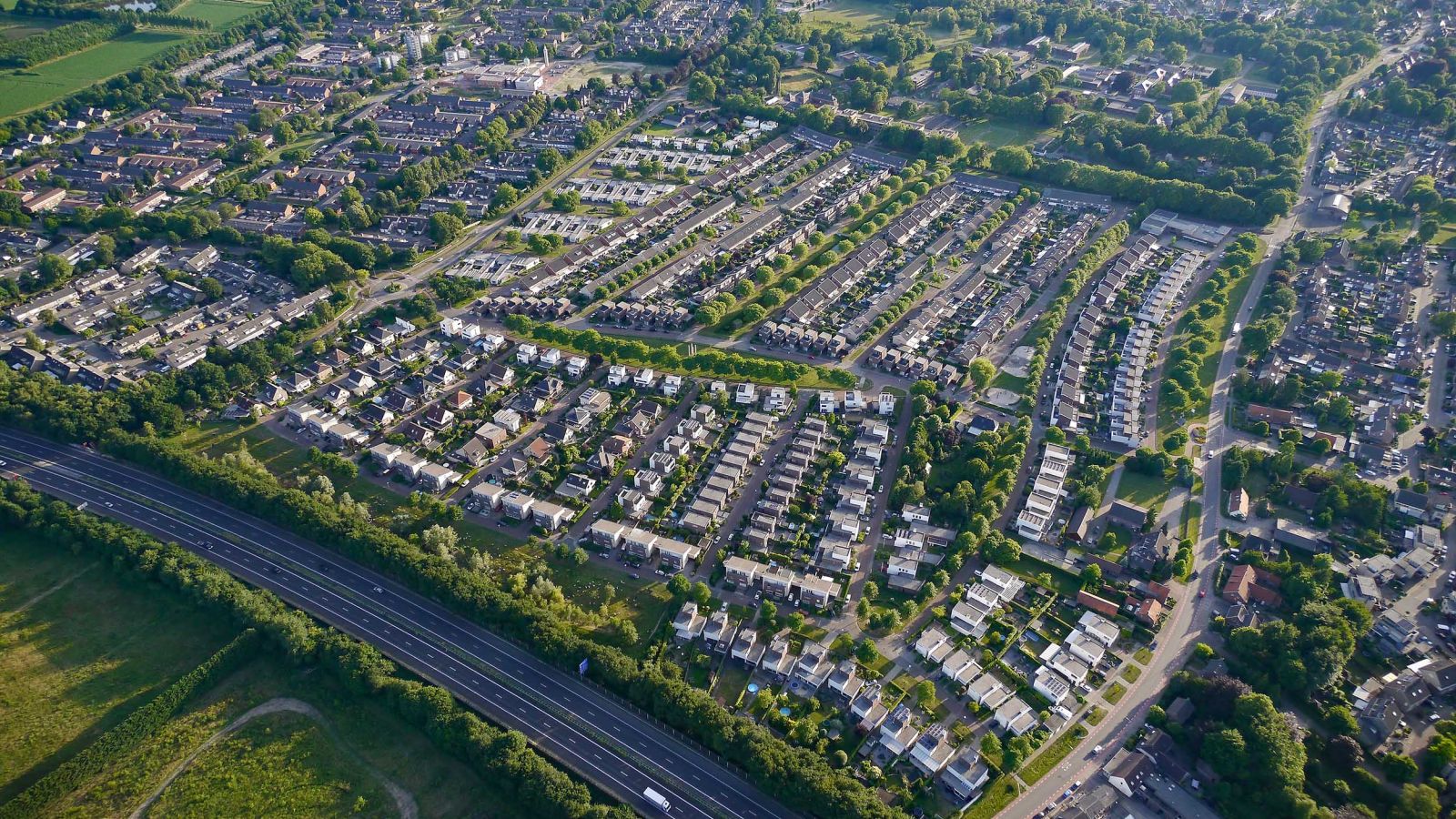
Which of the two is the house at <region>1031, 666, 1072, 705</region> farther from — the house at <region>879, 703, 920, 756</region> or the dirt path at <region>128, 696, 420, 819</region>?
the dirt path at <region>128, 696, 420, 819</region>

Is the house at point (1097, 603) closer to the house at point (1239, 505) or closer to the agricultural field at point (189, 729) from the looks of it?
the house at point (1239, 505)

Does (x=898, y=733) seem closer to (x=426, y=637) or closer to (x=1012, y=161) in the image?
(x=426, y=637)

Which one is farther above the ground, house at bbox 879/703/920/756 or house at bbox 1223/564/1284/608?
house at bbox 1223/564/1284/608

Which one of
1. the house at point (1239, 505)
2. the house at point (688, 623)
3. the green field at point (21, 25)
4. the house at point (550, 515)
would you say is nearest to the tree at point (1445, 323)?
the house at point (1239, 505)

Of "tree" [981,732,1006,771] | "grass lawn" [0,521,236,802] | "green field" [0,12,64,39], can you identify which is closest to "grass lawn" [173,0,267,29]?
"green field" [0,12,64,39]

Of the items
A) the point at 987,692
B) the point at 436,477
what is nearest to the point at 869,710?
the point at 987,692
